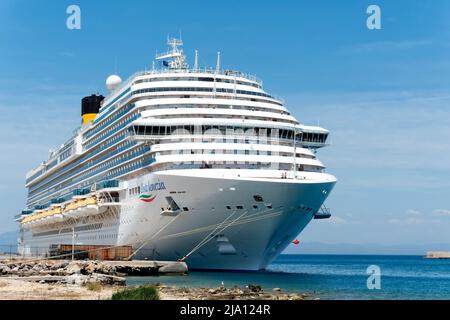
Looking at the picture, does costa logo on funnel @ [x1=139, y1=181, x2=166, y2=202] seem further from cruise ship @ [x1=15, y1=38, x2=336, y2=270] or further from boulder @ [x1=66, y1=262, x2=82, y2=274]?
boulder @ [x1=66, y1=262, x2=82, y2=274]

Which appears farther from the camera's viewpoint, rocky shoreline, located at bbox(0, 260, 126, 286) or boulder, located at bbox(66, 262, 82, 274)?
boulder, located at bbox(66, 262, 82, 274)

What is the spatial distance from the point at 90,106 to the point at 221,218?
37.3 m

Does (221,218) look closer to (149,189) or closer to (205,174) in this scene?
(205,174)

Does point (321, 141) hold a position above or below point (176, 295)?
above

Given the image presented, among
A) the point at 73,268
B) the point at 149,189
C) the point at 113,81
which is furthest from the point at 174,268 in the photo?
the point at 113,81

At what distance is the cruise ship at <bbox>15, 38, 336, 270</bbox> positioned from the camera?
42594 millimetres

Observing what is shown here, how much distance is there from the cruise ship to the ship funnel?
19.5m

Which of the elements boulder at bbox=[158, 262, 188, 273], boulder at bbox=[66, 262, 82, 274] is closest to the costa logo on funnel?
boulder at bbox=[158, 262, 188, 273]

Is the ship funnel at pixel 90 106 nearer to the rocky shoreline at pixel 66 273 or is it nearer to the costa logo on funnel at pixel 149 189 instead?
the rocky shoreline at pixel 66 273
